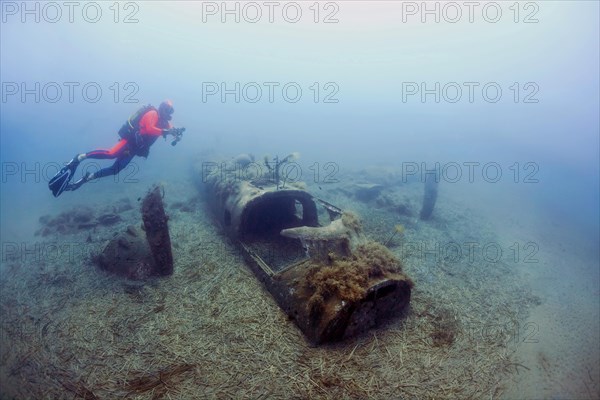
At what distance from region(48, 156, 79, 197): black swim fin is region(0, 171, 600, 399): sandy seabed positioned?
2.18m

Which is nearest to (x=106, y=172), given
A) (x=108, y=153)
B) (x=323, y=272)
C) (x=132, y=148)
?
(x=108, y=153)

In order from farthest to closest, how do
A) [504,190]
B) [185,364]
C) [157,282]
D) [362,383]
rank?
[504,190] < [157,282] < [185,364] < [362,383]

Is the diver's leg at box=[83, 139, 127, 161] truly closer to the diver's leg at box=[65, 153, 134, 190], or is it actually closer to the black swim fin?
the diver's leg at box=[65, 153, 134, 190]

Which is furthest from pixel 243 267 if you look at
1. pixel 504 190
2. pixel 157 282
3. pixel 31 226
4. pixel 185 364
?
pixel 504 190

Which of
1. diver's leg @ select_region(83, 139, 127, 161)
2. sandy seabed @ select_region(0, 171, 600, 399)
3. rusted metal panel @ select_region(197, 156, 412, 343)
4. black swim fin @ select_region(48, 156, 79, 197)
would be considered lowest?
sandy seabed @ select_region(0, 171, 600, 399)

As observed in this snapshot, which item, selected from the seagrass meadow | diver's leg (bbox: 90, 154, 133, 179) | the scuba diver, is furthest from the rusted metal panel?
diver's leg (bbox: 90, 154, 133, 179)

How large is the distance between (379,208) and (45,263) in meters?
13.2

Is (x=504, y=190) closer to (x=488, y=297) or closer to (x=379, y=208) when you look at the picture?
(x=379, y=208)

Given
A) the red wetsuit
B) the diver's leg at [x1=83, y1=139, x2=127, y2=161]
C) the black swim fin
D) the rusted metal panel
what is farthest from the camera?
the red wetsuit

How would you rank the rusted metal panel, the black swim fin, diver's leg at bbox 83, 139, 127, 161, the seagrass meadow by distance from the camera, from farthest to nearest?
diver's leg at bbox 83, 139, 127, 161 < the black swim fin < the rusted metal panel < the seagrass meadow

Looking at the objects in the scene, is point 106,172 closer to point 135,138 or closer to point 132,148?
point 132,148

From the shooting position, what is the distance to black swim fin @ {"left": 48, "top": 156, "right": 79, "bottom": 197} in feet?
28.1

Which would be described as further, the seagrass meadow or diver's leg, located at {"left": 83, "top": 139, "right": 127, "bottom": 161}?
diver's leg, located at {"left": 83, "top": 139, "right": 127, "bottom": 161}

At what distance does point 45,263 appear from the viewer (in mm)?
A: 8836
